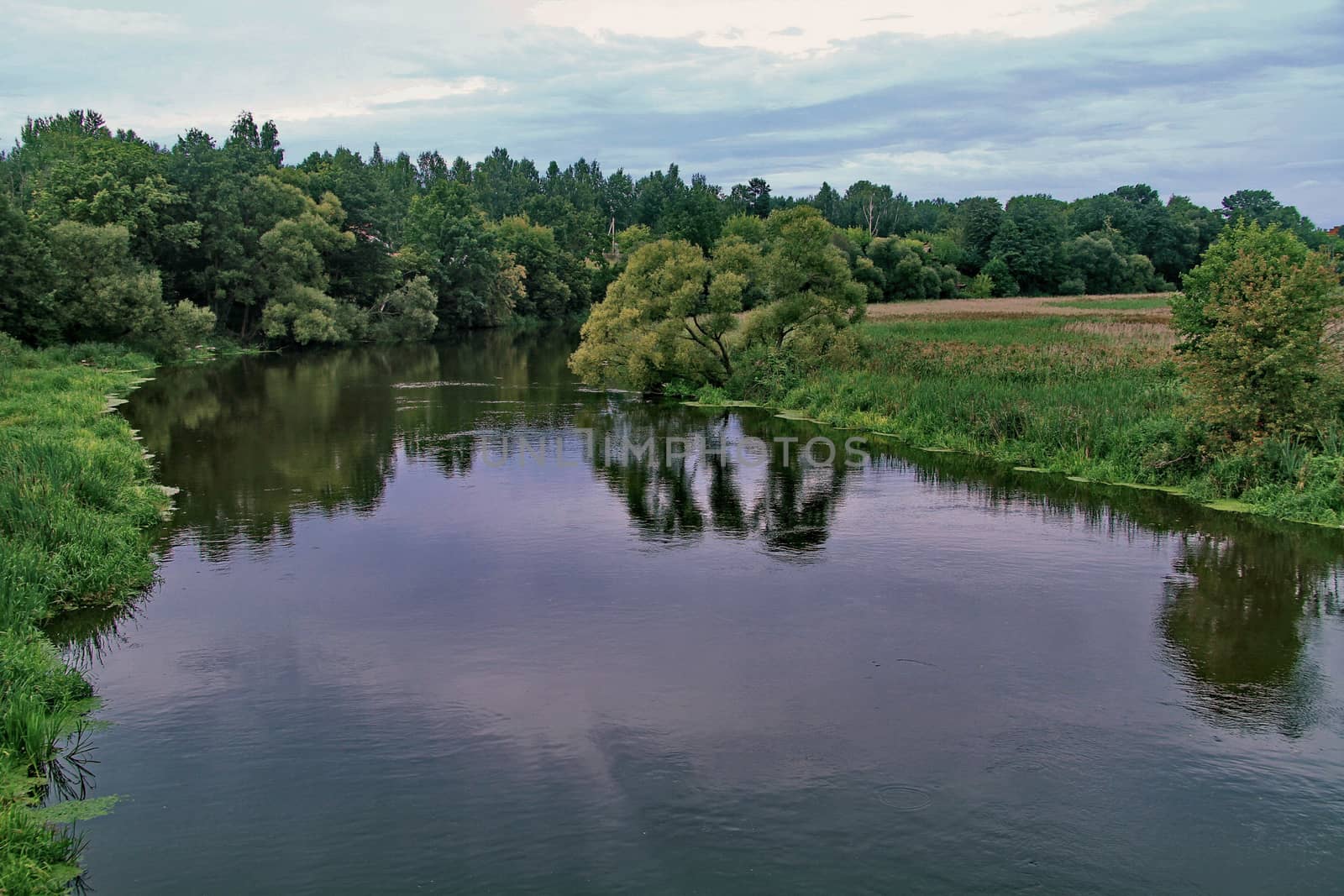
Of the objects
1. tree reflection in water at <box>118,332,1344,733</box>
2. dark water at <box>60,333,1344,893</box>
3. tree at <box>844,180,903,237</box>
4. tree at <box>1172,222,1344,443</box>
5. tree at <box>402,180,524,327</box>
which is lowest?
dark water at <box>60,333,1344,893</box>

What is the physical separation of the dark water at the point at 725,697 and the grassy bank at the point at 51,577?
456 millimetres

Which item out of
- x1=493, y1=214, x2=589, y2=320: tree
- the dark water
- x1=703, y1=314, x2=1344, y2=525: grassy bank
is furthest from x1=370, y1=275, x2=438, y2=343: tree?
the dark water

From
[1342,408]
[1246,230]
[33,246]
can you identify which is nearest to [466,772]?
[1342,408]

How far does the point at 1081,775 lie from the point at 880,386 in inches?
933

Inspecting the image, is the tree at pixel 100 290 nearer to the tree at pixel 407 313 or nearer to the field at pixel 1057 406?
the tree at pixel 407 313

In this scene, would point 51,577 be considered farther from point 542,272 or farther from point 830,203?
point 830,203

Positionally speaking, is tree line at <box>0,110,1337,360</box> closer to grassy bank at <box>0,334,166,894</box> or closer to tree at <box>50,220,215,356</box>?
tree at <box>50,220,215,356</box>

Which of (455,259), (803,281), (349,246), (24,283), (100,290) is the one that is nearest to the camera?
(803,281)

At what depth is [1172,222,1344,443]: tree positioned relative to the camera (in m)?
20.1

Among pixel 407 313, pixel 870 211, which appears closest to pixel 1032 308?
pixel 407 313

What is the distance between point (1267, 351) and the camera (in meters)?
20.0

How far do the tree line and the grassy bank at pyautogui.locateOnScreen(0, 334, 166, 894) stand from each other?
909 inches

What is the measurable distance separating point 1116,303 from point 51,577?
73614 mm

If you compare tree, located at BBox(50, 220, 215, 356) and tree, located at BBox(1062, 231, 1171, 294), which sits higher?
tree, located at BBox(1062, 231, 1171, 294)
